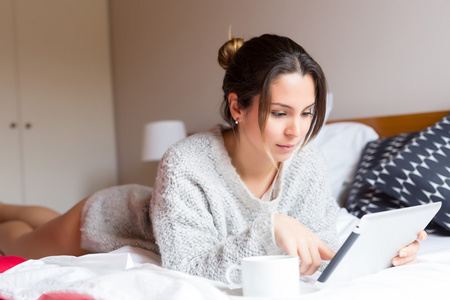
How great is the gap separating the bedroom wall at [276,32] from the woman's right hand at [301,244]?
4.06 feet

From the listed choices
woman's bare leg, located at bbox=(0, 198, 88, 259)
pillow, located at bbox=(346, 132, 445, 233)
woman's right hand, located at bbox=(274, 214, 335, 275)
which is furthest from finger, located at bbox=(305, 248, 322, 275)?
woman's bare leg, located at bbox=(0, 198, 88, 259)

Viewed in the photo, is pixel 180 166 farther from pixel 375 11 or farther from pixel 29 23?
pixel 29 23

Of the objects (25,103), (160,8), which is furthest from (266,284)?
(25,103)

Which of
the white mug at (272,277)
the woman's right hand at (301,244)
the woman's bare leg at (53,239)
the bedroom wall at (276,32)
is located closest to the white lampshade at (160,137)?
the bedroom wall at (276,32)

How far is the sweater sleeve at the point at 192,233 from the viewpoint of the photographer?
1056mm

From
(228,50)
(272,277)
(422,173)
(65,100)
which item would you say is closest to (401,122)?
(422,173)

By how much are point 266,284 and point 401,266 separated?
0.40m

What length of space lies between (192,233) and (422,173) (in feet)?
2.52

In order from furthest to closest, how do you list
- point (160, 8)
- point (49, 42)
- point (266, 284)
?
point (49, 42) → point (160, 8) → point (266, 284)

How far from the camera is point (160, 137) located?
2988mm

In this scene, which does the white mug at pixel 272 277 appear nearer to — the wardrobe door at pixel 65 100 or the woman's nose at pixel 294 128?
the woman's nose at pixel 294 128

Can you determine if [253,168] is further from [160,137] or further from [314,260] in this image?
[160,137]

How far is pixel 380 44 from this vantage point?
2203mm

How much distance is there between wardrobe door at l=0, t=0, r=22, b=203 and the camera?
3480 mm
